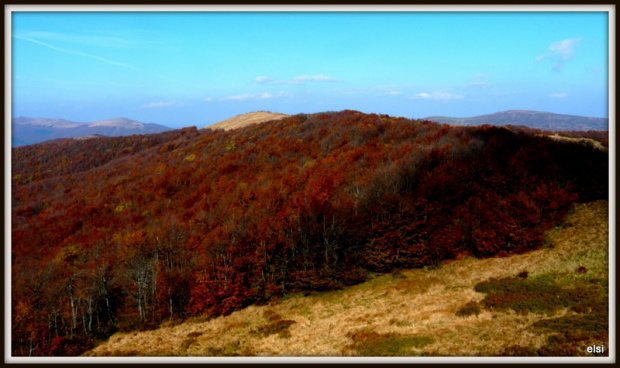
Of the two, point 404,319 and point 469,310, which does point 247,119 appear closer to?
point 404,319

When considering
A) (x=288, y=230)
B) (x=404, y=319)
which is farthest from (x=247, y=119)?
(x=404, y=319)

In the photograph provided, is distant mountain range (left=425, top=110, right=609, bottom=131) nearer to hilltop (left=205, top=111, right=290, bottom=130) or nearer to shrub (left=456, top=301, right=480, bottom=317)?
shrub (left=456, top=301, right=480, bottom=317)

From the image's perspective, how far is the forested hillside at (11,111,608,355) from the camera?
32.4m

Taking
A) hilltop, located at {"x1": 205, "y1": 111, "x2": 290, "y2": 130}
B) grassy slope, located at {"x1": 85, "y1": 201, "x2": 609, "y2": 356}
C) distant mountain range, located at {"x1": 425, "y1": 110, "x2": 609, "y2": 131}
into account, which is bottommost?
grassy slope, located at {"x1": 85, "y1": 201, "x2": 609, "y2": 356}

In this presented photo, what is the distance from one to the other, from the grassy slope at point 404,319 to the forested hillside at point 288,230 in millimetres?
2233

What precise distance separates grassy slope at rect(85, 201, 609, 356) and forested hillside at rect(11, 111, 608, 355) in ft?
7.33

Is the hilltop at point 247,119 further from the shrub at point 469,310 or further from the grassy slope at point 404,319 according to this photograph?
the shrub at point 469,310

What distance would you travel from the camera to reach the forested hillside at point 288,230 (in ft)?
106

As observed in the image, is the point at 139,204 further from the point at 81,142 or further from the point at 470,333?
the point at 81,142

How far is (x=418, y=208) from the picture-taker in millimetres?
37250

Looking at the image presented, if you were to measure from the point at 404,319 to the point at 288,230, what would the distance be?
62.3 ft

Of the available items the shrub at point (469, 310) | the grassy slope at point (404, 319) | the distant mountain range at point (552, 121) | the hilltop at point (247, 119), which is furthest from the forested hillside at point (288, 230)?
the hilltop at point (247, 119)

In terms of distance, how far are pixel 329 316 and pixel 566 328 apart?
1561 centimetres

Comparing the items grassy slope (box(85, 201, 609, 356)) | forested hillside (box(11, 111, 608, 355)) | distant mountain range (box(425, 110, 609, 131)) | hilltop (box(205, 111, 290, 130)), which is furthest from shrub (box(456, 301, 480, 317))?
hilltop (box(205, 111, 290, 130))
